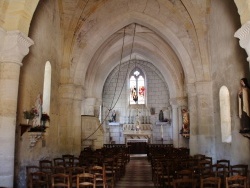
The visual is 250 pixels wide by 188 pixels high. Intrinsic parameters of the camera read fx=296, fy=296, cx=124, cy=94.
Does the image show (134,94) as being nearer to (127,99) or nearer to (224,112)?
(127,99)

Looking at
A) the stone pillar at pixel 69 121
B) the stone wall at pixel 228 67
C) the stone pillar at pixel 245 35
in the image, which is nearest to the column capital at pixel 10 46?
the stone pillar at pixel 245 35

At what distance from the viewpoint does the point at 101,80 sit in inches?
1013

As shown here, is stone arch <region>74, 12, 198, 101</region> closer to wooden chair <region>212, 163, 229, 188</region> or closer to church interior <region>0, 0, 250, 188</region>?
church interior <region>0, 0, 250, 188</region>

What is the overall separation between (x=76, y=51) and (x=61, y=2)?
101 inches

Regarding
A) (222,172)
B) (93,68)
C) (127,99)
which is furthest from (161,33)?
(127,99)

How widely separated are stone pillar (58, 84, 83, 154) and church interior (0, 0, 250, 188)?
5 cm

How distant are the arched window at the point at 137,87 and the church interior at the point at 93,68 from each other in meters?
6.78

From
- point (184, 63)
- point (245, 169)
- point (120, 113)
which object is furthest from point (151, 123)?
point (245, 169)

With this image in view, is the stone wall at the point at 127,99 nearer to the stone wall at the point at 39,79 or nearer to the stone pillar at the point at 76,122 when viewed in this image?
the stone pillar at the point at 76,122

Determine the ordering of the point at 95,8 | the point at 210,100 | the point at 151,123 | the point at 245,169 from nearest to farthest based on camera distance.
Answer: the point at 245,169, the point at 210,100, the point at 95,8, the point at 151,123

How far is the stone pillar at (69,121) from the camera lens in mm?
→ 14409

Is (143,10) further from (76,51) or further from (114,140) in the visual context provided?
(114,140)

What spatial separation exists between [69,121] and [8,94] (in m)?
7.04

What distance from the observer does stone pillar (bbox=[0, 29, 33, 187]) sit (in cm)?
744
